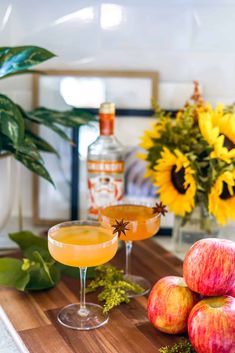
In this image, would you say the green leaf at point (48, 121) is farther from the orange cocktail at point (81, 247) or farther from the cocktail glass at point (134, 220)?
the orange cocktail at point (81, 247)

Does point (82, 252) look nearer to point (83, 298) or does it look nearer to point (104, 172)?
point (83, 298)

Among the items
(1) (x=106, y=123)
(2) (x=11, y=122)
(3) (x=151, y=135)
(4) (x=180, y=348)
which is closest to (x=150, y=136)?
(3) (x=151, y=135)

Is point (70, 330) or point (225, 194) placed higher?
point (225, 194)

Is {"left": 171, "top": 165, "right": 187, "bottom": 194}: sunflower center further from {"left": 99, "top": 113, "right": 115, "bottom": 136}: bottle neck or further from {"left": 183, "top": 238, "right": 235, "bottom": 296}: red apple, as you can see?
{"left": 183, "top": 238, "right": 235, "bottom": 296}: red apple

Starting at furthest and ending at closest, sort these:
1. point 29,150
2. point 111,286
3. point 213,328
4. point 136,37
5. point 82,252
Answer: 1. point 136,37
2. point 29,150
3. point 111,286
4. point 82,252
5. point 213,328

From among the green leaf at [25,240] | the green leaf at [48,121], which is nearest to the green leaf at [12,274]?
the green leaf at [25,240]
